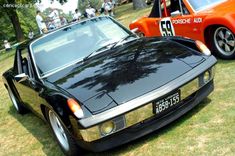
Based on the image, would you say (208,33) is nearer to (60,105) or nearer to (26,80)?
(26,80)

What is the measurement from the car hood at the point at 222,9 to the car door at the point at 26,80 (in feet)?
9.99

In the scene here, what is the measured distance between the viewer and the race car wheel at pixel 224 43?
6340 millimetres

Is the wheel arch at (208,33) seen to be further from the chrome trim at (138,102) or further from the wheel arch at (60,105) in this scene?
the wheel arch at (60,105)

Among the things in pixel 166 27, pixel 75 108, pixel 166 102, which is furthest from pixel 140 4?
pixel 75 108

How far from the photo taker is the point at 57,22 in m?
28.0

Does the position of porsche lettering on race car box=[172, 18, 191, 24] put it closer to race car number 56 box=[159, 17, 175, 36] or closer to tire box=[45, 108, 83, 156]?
race car number 56 box=[159, 17, 175, 36]

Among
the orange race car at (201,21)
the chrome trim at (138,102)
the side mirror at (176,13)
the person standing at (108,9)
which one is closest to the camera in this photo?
the chrome trim at (138,102)

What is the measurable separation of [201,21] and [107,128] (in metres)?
3.42

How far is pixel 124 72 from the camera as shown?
14.5 feet

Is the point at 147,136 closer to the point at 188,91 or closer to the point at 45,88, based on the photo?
the point at 188,91

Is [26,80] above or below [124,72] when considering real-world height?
below

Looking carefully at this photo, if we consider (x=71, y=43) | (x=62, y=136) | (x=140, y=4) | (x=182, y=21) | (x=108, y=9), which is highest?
(x=71, y=43)

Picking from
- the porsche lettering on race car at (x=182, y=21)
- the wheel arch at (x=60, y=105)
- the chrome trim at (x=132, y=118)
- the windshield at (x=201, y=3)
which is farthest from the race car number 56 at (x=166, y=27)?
the wheel arch at (x=60, y=105)

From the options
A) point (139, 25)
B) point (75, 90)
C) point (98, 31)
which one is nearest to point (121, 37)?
point (98, 31)
